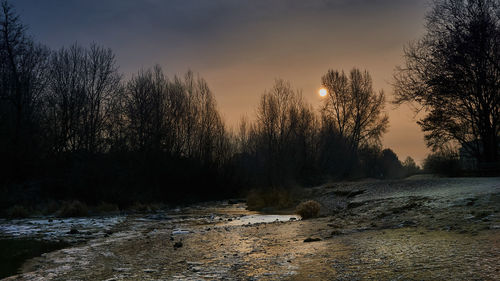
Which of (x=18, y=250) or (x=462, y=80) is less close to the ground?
(x=462, y=80)

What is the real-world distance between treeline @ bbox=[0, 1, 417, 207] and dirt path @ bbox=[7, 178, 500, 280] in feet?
63.6

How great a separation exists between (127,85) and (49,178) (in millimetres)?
14199

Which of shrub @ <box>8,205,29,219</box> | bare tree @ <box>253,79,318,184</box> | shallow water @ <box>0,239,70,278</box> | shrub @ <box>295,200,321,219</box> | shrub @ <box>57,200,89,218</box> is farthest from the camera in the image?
bare tree @ <box>253,79,318,184</box>

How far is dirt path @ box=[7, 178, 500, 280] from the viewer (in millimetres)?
4371

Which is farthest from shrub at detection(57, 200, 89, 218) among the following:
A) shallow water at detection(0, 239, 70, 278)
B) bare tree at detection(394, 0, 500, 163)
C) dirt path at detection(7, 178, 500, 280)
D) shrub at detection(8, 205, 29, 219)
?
bare tree at detection(394, 0, 500, 163)

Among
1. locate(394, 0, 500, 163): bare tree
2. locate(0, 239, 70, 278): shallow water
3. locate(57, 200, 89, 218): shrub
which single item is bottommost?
locate(0, 239, 70, 278): shallow water

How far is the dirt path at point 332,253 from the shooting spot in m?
4.37

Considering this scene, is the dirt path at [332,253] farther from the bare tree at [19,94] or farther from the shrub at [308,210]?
the bare tree at [19,94]

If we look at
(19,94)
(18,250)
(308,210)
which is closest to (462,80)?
(308,210)

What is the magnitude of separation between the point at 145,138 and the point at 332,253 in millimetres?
34258

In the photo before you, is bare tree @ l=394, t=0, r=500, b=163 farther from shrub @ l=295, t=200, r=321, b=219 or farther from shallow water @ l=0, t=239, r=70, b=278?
shallow water @ l=0, t=239, r=70, b=278

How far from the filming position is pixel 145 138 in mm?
37344

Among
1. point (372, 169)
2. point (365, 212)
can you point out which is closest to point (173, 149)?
point (365, 212)

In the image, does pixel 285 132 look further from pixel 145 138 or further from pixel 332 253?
pixel 332 253
